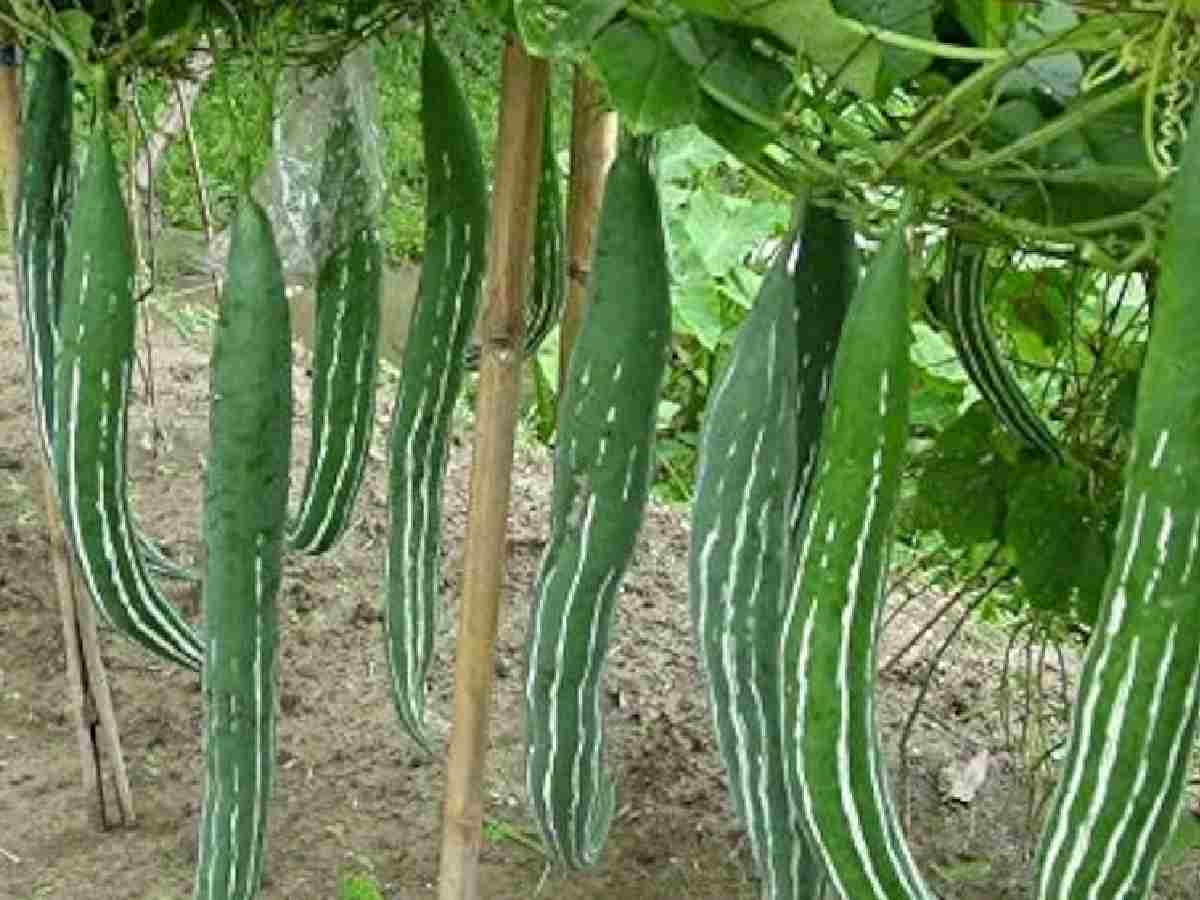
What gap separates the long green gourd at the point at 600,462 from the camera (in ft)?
3.55

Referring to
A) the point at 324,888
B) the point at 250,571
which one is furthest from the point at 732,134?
the point at 324,888

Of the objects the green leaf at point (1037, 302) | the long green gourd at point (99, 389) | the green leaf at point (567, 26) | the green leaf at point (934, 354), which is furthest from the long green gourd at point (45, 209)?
the green leaf at point (934, 354)

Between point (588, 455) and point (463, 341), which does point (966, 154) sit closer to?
point (588, 455)

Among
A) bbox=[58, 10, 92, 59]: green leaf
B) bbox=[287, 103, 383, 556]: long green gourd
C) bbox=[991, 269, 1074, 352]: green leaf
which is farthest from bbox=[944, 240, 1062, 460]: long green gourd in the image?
bbox=[991, 269, 1074, 352]: green leaf

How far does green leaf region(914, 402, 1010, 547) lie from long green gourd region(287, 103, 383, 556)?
57cm

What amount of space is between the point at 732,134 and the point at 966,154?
12 centimetres

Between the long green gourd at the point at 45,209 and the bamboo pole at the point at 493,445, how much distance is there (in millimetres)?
259

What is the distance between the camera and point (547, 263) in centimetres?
152

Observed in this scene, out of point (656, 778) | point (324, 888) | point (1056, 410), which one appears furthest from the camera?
point (656, 778)

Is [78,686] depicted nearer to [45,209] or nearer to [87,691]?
[87,691]

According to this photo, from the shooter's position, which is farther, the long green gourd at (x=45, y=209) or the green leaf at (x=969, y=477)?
the green leaf at (x=969, y=477)

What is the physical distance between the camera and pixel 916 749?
7.19ft

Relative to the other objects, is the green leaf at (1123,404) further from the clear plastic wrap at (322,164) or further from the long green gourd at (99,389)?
the long green gourd at (99,389)

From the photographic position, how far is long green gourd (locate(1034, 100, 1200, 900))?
0.75 meters
